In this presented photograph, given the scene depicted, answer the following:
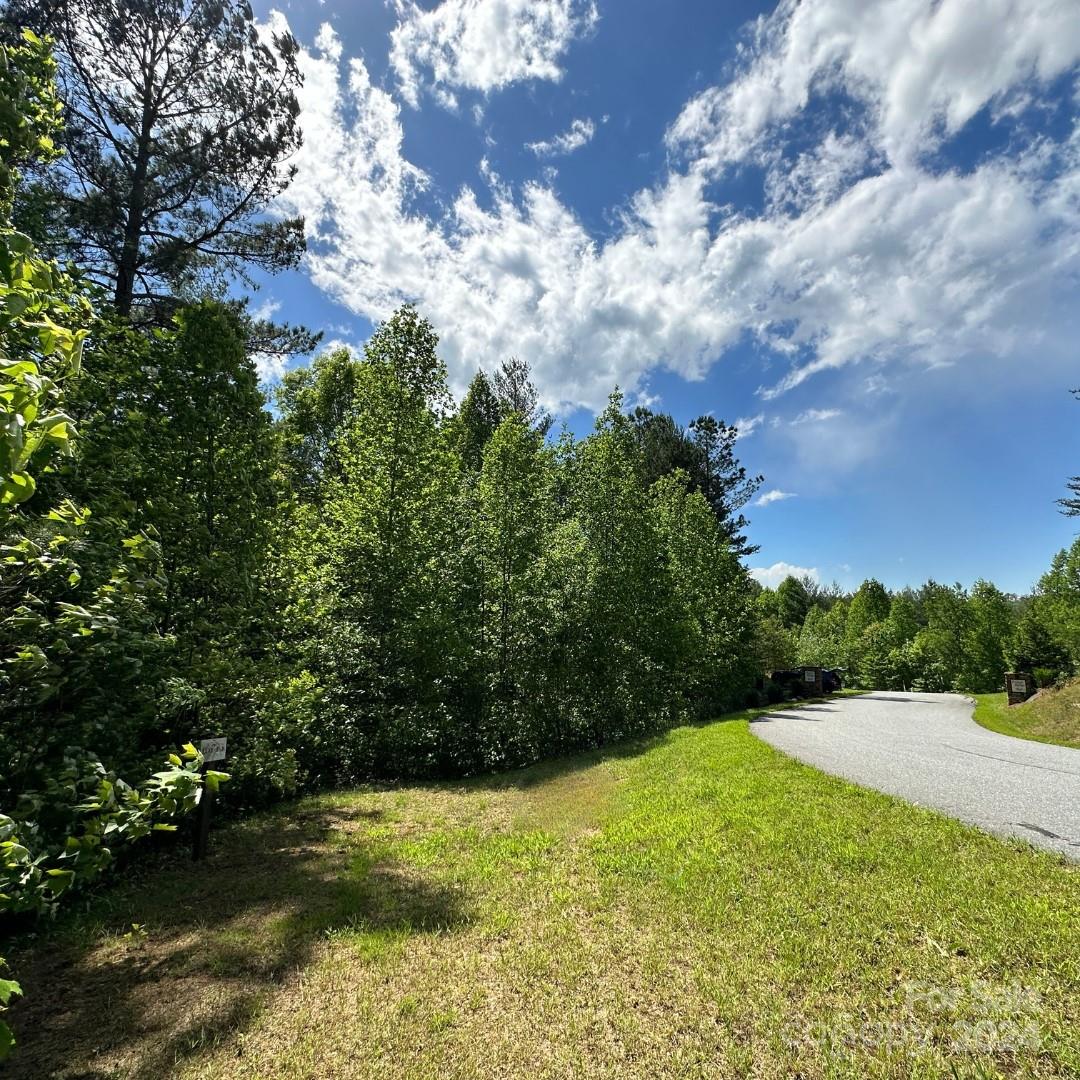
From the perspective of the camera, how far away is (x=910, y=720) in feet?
52.2

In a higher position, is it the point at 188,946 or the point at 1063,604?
the point at 1063,604

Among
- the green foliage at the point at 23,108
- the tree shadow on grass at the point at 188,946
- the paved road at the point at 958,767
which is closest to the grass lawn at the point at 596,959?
the tree shadow on grass at the point at 188,946

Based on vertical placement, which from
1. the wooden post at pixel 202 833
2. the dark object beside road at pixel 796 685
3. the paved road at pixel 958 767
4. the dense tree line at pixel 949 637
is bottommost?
the wooden post at pixel 202 833

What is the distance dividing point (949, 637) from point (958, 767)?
119 feet

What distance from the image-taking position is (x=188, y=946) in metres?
4.22

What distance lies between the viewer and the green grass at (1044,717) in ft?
45.1

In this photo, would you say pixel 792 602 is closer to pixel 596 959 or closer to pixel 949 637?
pixel 949 637

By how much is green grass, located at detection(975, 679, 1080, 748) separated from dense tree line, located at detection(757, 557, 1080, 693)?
7.29 metres

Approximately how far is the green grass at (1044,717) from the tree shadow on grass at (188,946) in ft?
48.7

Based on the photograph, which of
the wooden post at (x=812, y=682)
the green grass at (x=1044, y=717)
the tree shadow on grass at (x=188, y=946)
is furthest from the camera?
the wooden post at (x=812, y=682)

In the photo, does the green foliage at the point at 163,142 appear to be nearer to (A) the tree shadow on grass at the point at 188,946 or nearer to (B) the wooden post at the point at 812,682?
(A) the tree shadow on grass at the point at 188,946

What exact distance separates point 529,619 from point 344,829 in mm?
6962

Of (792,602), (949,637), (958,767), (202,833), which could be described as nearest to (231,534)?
(202,833)

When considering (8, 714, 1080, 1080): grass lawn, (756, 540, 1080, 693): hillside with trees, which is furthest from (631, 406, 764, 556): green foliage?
(8, 714, 1080, 1080): grass lawn
